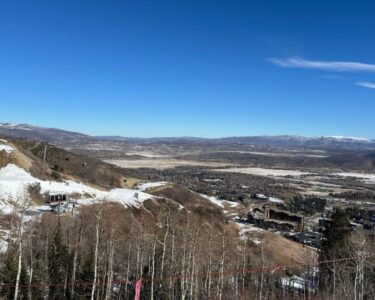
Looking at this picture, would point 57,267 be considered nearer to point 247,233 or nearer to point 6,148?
point 247,233

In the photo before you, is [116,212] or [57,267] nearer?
[57,267]

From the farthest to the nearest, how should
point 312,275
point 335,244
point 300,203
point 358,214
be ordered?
point 300,203, point 358,214, point 312,275, point 335,244

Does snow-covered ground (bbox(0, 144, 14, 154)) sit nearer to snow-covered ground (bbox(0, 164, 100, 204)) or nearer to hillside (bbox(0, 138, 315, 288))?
hillside (bbox(0, 138, 315, 288))

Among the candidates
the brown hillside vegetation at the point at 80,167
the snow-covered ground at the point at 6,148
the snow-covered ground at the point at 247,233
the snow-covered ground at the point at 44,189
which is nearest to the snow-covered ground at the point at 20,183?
the snow-covered ground at the point at 44,189

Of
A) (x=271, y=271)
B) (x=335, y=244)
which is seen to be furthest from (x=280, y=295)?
(x=335, y=244)

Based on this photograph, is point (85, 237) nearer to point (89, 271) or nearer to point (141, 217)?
point (89, 271)

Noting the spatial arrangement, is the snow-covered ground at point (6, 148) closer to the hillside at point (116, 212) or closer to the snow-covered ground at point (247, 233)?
the hillside at point (116, 212)

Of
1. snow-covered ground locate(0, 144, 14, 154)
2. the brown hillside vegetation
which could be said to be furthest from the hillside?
the brown hillside vegetation

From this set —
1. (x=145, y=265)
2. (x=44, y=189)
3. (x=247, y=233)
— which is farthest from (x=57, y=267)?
(x=247, y=233)
